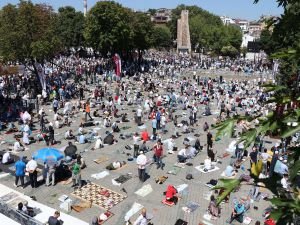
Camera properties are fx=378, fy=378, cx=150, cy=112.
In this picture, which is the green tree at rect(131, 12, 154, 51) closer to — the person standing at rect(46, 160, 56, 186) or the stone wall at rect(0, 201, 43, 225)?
the person standing at rect(46, 160, 56, 186)

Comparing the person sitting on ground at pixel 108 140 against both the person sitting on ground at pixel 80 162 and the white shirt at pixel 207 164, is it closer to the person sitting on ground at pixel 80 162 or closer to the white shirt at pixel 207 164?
the person sitting on ground at pixel 80 162

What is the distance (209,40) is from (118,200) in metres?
85.5

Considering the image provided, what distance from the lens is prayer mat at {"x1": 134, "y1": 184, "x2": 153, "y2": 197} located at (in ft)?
51.0

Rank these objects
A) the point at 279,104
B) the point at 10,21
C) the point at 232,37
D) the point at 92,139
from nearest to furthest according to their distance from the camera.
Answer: the point at 279,104, the point at 92,139, the point at 10,21, the point at 232,37

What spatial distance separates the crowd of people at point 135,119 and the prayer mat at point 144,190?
2.30 ft

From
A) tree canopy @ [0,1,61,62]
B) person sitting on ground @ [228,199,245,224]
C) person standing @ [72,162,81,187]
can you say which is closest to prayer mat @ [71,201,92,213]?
person standing @ [72,162,81,187]

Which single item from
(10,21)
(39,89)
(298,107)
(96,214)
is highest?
(10,21)

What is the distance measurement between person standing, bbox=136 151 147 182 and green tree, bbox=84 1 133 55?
120ft

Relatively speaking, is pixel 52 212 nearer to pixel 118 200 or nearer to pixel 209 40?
pixel 118 200

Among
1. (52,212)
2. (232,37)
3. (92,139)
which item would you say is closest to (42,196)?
(52,212)

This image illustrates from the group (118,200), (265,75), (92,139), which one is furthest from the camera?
(265,75)

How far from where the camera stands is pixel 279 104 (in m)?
3.11

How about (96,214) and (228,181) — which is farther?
(96,214)

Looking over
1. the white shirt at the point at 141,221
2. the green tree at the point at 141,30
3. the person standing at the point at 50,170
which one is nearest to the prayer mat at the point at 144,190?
the white shirt at the point at 141,221
